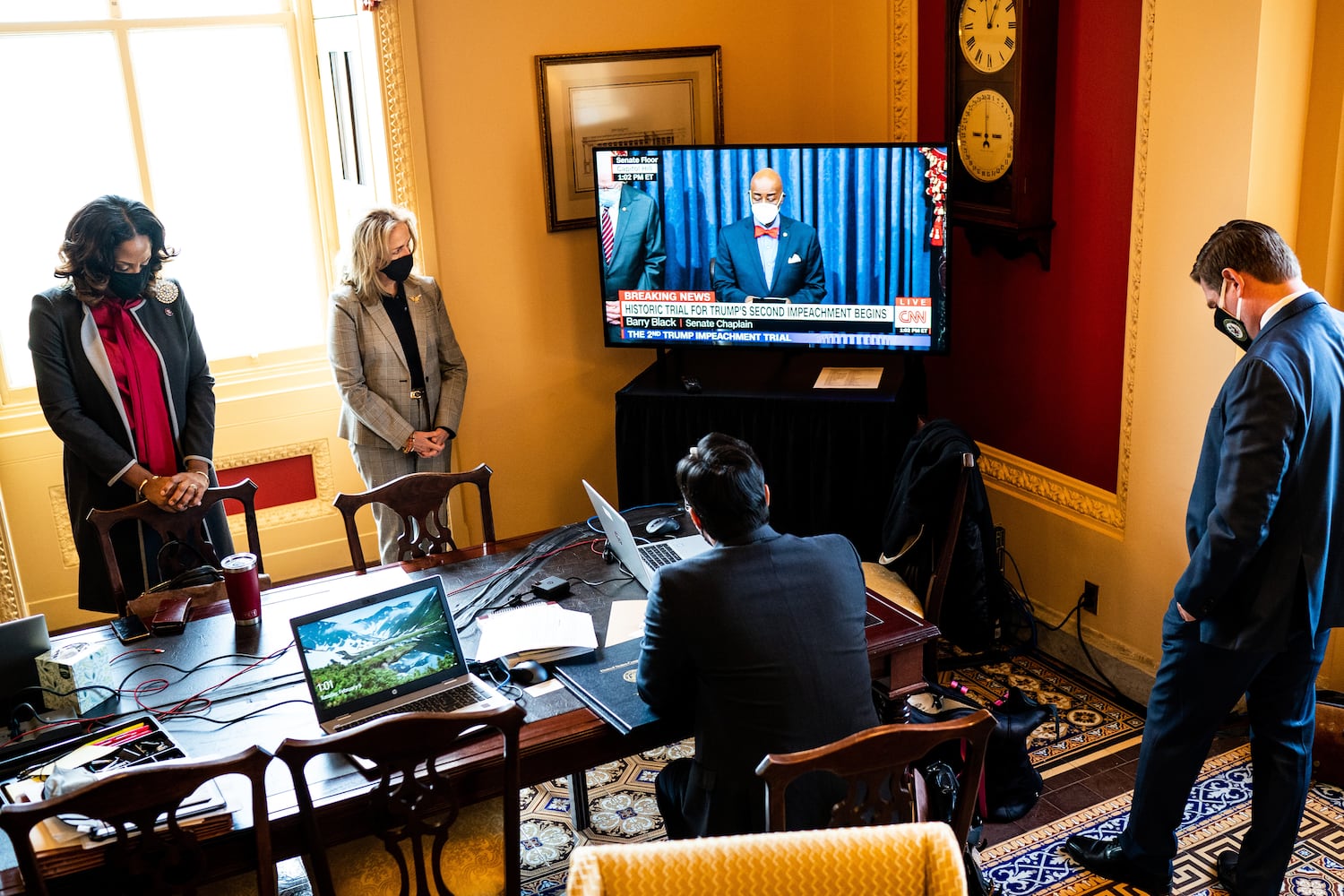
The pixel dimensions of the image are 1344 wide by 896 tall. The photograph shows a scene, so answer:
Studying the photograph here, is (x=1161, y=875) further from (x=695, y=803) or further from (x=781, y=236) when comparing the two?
(x=781, y=236)

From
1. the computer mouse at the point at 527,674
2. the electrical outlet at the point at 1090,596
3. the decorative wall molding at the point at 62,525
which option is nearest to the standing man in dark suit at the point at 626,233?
the electrical outlet at the point at 1090,596

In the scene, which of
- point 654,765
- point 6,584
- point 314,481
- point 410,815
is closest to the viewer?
point 410,815

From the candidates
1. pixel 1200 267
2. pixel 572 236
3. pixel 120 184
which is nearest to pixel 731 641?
pixel 1200 267

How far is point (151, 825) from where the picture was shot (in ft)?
6.33

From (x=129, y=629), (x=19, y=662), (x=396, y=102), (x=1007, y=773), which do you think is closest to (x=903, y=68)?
(x=396, y=102)

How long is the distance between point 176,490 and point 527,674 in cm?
140

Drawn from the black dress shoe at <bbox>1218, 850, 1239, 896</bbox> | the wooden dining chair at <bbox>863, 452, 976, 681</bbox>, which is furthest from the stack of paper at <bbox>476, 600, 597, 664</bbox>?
the black dress shoe at <bbox>1218, 850, 1239, 896</bbox>

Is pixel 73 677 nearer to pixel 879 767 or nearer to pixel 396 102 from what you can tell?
pixel 879 767

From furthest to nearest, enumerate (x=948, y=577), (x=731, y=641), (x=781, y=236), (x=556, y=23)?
1. (x=556, y=23)
2. (x=781, y=236)
3. (x=948, y=577)
4. (x=731, y=641)

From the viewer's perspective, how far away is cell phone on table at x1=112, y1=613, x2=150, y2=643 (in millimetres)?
2729

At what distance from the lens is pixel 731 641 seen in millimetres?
2170

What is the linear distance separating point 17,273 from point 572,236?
2032mm

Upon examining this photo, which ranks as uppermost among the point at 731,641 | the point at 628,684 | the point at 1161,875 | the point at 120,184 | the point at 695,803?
the point at 120,184

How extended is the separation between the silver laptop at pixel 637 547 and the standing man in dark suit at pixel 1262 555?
113 cm
